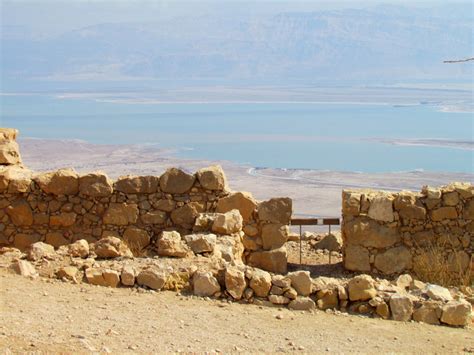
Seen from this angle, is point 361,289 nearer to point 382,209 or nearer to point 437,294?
point 437,294

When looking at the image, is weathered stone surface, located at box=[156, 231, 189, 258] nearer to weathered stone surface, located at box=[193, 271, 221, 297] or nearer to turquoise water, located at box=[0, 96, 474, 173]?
weathered stone surface, located at box=[193, 271, 221, 297]

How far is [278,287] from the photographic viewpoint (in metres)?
7.67

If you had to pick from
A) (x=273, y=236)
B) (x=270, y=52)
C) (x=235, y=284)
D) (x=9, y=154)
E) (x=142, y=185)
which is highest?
(x=270, y=52)

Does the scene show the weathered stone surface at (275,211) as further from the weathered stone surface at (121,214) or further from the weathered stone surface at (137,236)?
the weathered stone surface at (121,214)

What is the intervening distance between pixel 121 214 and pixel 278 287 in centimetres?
370

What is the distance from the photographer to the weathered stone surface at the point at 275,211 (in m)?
11.0

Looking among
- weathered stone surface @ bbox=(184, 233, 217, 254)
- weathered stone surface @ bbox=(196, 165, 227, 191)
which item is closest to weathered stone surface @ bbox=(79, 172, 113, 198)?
weathered stone surface @ bbox=(196, 165, 227, 191)

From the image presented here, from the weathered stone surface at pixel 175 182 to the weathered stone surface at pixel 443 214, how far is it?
9.93 ft

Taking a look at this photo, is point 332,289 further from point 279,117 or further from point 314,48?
point 314,48

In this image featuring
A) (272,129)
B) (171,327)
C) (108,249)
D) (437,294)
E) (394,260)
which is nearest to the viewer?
(171,327)

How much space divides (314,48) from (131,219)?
140 m

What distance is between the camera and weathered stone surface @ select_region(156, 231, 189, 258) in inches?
335

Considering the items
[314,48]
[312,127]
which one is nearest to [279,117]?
[312,127]

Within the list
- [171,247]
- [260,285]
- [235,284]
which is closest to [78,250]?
[171,247]
